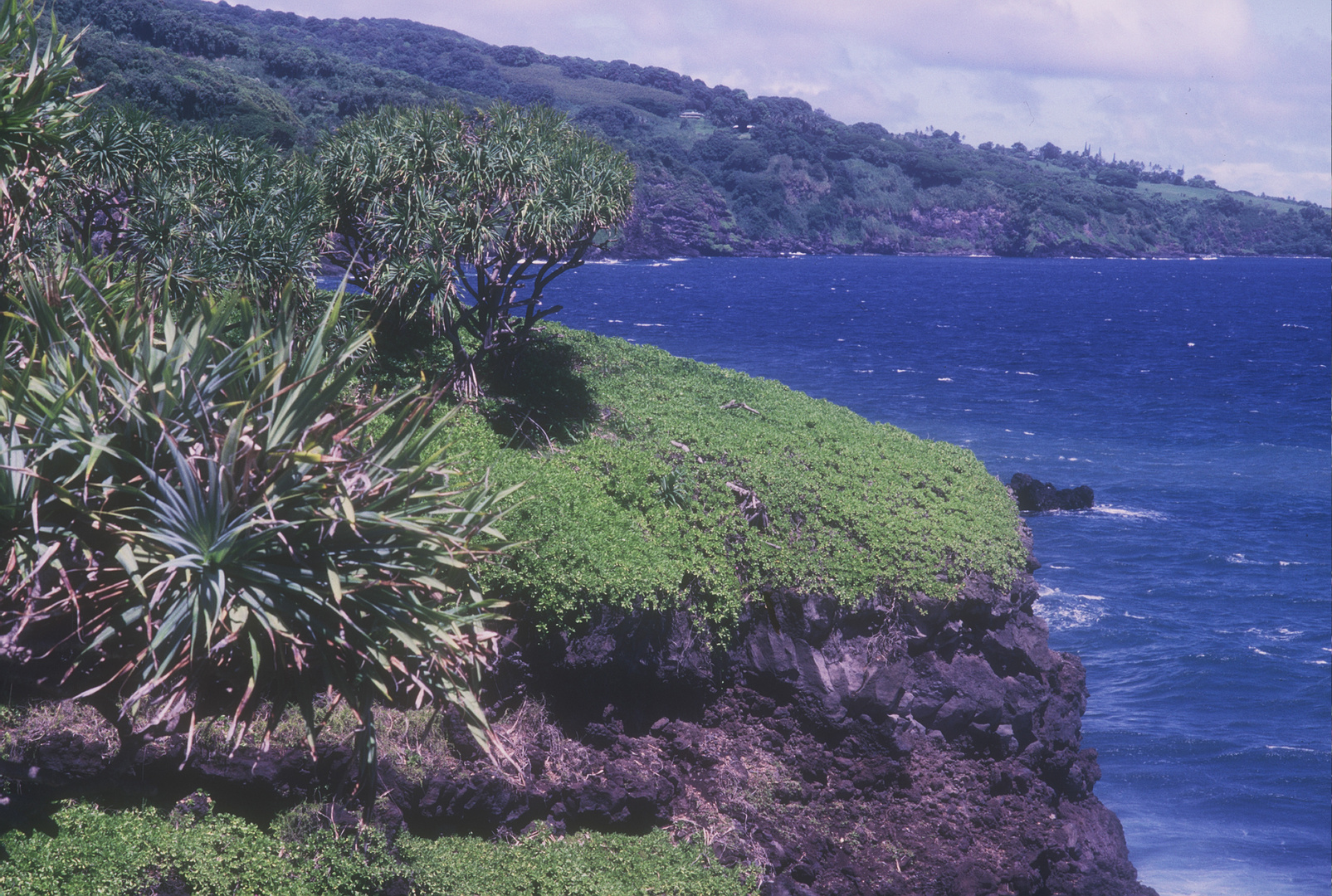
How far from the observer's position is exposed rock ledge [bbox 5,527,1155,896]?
1020cm

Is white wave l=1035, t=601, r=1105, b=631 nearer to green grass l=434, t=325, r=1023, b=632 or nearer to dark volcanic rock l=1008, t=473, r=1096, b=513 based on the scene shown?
dark volcanic rock l=1008, t=473, r=1096, b=513

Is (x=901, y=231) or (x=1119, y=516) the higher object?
(x=901, y=231)

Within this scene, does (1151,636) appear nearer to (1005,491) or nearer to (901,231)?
(1005,491)

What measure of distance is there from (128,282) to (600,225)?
7690 millimetres

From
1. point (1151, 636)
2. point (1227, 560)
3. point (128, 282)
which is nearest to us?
point (128, 282)

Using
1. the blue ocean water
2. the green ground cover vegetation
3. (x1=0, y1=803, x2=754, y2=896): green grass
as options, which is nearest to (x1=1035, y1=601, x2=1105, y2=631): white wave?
the blue ocean water

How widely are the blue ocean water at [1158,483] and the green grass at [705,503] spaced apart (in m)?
7.47

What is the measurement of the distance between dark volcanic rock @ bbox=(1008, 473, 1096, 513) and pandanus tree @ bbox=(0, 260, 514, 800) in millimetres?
25573

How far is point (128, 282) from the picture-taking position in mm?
8672

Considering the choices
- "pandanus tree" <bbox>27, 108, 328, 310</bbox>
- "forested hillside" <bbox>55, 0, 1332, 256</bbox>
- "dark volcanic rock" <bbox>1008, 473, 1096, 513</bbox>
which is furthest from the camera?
"forested hillside" <bbox>55, 0, 1332, 256</bbox>

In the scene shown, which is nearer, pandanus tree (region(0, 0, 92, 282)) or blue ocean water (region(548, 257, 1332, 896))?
pandanus tree (region(0, 0, 92, 282))

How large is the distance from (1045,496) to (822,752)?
2118 centimetres

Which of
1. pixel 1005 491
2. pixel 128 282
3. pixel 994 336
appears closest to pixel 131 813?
pixel 128 282

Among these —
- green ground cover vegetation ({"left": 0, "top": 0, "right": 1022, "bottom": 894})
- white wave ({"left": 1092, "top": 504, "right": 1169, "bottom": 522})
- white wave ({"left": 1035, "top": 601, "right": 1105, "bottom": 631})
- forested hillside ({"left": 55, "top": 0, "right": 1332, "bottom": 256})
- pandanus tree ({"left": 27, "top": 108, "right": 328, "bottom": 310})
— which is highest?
forested hillside ({"left": 55, "top": 0, "right": 1332, "bottom": 256})
